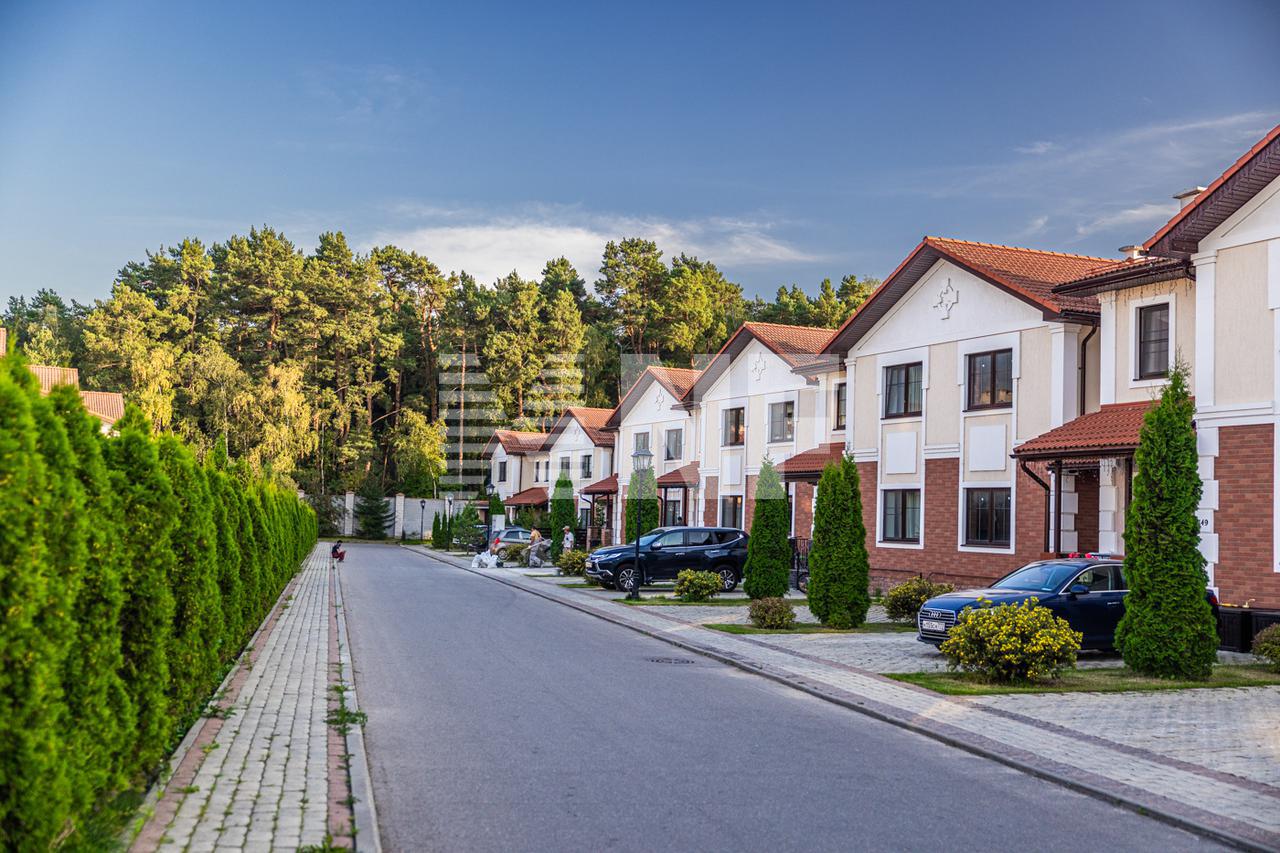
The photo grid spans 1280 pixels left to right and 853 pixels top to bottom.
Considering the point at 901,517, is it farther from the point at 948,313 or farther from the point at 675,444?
the point at 675,444

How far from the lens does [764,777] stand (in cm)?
760

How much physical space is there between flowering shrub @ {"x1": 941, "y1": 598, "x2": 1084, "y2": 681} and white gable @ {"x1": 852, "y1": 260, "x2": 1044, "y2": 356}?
11.1m

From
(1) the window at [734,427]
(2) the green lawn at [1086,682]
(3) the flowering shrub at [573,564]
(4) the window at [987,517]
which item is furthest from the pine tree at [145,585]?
(1) the window at [734,427]

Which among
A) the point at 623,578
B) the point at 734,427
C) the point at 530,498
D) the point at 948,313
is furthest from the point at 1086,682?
the point at 530,498

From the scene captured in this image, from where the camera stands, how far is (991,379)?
23.5 metres

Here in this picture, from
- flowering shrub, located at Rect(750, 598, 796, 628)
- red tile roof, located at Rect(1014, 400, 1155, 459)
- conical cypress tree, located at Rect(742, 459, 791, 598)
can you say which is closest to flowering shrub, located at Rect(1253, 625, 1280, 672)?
red tile roof, located at Rect(1014, 400, 1155, 459)

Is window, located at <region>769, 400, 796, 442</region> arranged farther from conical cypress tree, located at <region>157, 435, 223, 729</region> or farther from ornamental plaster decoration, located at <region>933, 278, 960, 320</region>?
conical cypress tree, located at <region>157, 435, 223, 729</region>

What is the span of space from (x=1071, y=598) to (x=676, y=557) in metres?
13.6

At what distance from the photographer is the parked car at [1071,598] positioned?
1486cm

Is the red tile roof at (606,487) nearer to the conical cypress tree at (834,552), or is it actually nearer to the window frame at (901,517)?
the window frame at (901,517)

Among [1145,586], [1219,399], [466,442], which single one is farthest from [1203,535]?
[466,442]

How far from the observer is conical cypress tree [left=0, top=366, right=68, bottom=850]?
4.31 meters

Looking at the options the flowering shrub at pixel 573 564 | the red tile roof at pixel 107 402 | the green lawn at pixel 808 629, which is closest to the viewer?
the green lawn at pixel 808 629

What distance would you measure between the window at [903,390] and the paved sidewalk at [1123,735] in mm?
12471
